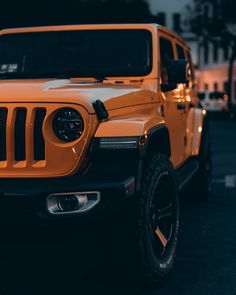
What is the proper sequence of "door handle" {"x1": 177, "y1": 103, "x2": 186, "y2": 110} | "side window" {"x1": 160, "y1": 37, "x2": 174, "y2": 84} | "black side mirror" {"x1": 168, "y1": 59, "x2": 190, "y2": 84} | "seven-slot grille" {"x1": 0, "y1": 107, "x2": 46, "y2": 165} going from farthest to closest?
"door handle" {"x1": 177, "y1": 103, "x2": 186, "y2": 110}, "side window" {"x1": 160, "y1": 37, "x2": 174, "y2": 84}, "black side mirror" {"x1": 168, "y1": 59, "x2": 190, "y2": 84}, "seven-slot grille" {"x1": 0, "y1": 107, "x2": 46, "y2": 165}

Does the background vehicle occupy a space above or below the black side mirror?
below

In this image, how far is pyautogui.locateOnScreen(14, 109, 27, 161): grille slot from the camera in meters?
4.17

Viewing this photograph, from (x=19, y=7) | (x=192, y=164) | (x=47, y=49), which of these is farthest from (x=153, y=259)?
(x=19, y=7)

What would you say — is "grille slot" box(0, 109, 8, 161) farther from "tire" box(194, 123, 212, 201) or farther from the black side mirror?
"tire" box(194, 123, 212, 201)

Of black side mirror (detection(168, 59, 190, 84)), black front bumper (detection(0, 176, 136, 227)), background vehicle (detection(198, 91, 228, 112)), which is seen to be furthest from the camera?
background vehicle (detection(198, 91, 228, 112))

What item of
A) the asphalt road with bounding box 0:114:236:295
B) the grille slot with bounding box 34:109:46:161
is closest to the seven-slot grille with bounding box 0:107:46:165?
the grille slot with bounding box 34:109:46:161

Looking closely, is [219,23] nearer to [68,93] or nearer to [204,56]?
[204,56]

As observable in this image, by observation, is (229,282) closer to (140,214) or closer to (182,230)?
(140,214)

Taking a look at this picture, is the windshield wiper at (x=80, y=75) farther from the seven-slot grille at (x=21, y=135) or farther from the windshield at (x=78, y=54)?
the seven-slot grille at (x=21, y=135)

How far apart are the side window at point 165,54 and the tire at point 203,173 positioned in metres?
1.36

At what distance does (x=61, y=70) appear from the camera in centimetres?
596

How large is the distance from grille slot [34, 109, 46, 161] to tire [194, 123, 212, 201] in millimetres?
3879

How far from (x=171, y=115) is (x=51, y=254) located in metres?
1.48

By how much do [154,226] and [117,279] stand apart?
0.40 m
